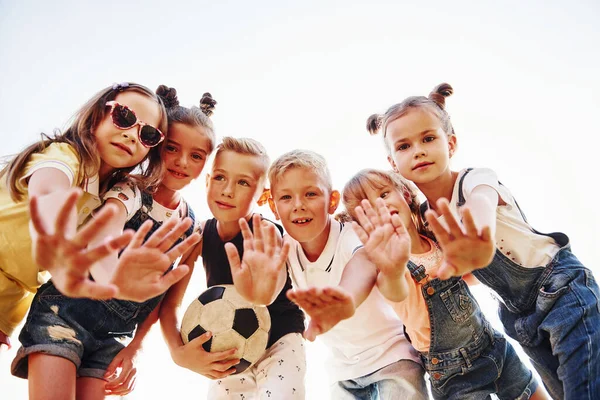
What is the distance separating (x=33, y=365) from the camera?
2.14 m

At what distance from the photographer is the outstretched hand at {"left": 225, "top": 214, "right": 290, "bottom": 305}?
6.45 ft

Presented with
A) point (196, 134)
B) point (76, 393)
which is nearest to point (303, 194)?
point (196, 134)

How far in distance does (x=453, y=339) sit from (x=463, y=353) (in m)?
0.09

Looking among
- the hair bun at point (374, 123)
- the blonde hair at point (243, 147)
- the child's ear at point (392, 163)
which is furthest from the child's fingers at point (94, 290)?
the hair bun at point (374, 123)

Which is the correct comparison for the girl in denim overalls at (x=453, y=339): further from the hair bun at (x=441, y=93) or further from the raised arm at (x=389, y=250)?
the hair bun at (x=441, y=93)

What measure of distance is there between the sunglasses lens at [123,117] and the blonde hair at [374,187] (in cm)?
139

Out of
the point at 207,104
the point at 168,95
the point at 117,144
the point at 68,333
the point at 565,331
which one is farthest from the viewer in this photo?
the point at 207,104

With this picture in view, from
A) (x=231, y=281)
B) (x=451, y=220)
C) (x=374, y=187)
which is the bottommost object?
(x=231, y=281)

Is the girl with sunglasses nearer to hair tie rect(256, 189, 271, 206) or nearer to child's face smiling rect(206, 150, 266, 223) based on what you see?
child's face smiling rect(206, 150, 266, 223)

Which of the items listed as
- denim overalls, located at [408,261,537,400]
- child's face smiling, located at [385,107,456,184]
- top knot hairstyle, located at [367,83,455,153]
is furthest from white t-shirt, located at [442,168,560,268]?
top knot hairstyle, located at [367,83,455,153]

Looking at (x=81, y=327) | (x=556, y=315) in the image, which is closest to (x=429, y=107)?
(x=556, y=315)

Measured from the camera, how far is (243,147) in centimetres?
284

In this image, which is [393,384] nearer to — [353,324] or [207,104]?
[353,324]

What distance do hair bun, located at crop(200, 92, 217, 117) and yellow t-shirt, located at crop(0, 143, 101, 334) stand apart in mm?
1003
